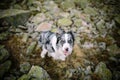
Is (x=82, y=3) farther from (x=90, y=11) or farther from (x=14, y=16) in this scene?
(x=14, y=16)

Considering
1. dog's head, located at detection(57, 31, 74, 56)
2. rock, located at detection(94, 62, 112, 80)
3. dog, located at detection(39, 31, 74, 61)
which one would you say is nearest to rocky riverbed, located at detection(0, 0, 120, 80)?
rock, located at detection(94, 62, 112, 80)

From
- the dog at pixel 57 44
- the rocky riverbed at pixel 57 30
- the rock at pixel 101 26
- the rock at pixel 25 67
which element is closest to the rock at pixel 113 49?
the rocky riverbed at pixel 57 30

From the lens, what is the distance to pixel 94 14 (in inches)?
192

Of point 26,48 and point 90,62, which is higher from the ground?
point 26,48

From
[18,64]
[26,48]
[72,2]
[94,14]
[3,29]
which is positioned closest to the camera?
[18,64]

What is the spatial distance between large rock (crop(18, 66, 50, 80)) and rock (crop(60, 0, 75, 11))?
2193 millimetres

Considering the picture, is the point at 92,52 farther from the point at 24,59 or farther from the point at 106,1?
the point at 106,1

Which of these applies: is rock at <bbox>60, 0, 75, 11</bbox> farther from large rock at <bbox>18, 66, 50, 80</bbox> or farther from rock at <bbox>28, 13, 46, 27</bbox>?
large rock at <bbox>18, 66, 50, 80</bbox>

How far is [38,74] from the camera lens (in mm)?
3367

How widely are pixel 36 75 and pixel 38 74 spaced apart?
40 mm

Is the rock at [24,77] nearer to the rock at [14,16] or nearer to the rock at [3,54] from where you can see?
the rock at [3,54]

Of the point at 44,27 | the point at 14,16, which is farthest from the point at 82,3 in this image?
the point at 14,16

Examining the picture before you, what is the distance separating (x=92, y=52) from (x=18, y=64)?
1563 millimetres

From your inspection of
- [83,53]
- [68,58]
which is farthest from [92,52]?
[68,58]
